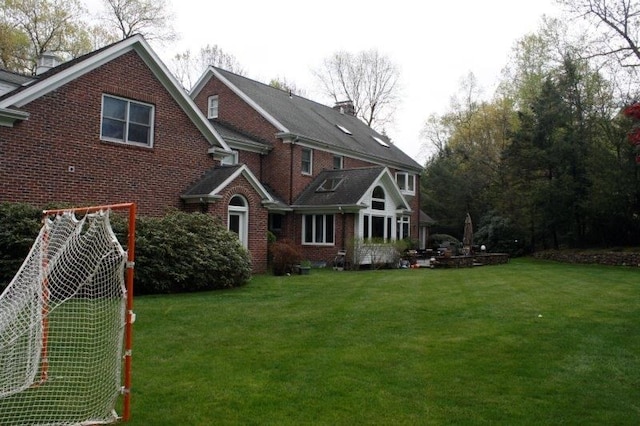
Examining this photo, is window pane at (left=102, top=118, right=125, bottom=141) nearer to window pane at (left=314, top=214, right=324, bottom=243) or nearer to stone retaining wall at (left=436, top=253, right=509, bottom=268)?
window pane at (left=314, top=214, right=324, bottom=243)

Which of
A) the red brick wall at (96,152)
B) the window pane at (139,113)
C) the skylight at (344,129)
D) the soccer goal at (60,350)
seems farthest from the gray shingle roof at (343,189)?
the soccer goal at (60,350)

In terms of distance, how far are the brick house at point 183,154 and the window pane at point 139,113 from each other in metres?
0.03

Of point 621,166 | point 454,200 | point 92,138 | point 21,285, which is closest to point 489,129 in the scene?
point 454,200

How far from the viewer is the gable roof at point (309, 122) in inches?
1012

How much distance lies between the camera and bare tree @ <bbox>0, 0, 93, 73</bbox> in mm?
30609

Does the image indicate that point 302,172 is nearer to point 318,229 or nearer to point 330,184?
point 330,184

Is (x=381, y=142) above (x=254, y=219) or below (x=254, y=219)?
above

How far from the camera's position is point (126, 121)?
16.3m

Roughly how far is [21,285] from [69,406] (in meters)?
1.54

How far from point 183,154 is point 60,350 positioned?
11.6 metres

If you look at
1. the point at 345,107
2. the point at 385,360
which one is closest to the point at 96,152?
the point at 385,360

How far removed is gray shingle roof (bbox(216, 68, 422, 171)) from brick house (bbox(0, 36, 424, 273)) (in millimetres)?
151

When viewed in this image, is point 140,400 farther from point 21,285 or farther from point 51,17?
point 51,17

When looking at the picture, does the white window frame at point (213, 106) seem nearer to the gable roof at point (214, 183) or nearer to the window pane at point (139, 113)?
the gable roof at point (214, 183)
